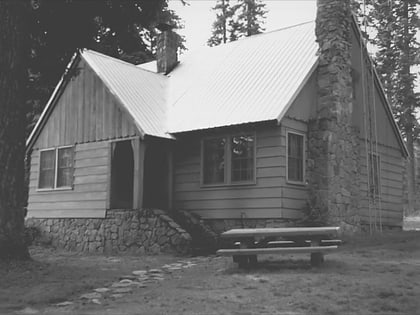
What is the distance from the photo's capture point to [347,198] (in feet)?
49.6

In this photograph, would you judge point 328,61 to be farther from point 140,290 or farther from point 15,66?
point 140,290

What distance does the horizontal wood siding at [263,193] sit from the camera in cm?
1359

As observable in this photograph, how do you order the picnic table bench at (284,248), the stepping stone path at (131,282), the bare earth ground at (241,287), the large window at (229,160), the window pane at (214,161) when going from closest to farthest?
the bare earth ground at (241,287) < the stepping stone path at (131,282) < the picnic table bench at (284,248) < the large window at (229,160) < the window pane at (214,161)

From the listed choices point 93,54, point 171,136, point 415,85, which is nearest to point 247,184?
point 171,136

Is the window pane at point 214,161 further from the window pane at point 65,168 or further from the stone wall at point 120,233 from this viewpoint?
the window pane at point 65,168

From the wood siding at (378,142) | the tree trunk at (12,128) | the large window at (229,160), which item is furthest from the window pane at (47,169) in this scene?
the wood siding at (378,142)

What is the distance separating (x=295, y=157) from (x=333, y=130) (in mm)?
1403

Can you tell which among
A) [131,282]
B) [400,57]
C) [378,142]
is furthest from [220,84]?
[400,57]

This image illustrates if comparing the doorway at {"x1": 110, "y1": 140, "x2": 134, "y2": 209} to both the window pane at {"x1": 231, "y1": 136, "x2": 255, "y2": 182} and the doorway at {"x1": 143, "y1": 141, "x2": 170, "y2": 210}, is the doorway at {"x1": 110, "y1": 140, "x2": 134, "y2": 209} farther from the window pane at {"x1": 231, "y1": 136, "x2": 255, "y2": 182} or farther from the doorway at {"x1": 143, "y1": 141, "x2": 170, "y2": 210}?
the window pane at {"x1": 231, "y1": 136, "x2": 255, "y2": 182}

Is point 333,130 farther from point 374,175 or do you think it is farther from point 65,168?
point 65,168

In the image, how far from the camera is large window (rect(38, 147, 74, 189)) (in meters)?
17.7

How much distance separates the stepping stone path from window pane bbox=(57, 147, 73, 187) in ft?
24.1

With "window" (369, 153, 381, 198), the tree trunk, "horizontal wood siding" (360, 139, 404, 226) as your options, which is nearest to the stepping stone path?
the tree trunk

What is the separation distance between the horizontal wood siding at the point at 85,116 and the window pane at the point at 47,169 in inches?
12.4
